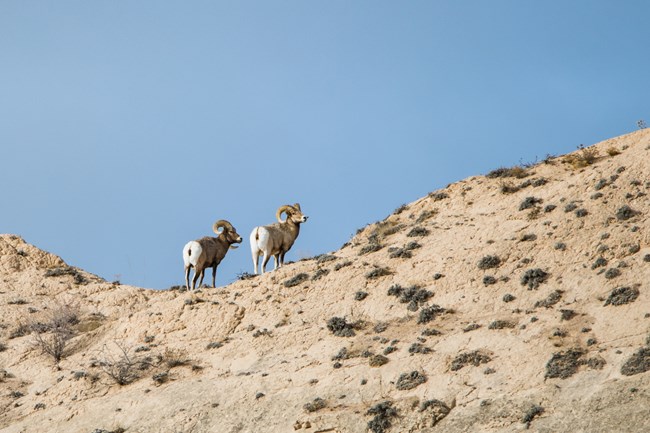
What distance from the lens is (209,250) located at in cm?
3300

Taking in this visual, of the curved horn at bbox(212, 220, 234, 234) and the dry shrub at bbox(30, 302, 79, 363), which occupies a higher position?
the curved horn at bbox(212, 220, 234, 234)

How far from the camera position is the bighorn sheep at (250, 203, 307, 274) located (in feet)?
107

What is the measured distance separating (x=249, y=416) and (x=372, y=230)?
13639 mm

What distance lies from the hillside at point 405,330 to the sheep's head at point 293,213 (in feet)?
7.75

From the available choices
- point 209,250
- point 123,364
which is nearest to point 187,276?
point 209,250

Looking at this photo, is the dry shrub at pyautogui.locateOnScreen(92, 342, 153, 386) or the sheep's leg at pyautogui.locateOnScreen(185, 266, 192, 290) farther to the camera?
the sheep's leg at pyautogui.locateOnScreen(185, 266, 192, 290)

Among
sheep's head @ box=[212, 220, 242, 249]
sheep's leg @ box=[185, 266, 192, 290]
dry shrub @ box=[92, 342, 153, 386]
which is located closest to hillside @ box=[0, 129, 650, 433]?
dry shrub @ box=[92, 342, 153, 386]

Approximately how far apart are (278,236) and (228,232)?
259 cm

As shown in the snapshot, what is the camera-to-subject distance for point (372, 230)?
34500 mm

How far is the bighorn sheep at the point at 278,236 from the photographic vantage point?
3247 cm

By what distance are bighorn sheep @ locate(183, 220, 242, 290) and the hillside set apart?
5.76 feet

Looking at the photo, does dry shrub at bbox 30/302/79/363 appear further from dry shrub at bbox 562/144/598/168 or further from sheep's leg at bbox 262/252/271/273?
dry shrub at bbox 562/144/598/168

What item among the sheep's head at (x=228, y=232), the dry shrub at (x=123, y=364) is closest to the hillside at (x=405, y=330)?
the dry shrub at (x=123, y=364)

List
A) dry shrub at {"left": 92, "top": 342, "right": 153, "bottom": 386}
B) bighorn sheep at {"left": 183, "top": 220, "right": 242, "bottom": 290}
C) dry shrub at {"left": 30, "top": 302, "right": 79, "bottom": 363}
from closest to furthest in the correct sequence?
dry shrub at {"left": 92, "top": 342, "right": 153, "bottom": 386} → dry shrub at {"left": 30, "top": 302, "right": 79, "bottom": 363} → bighorn sheep at {"left": 183, "top": 220, "right": 242, "bottom": 290}
